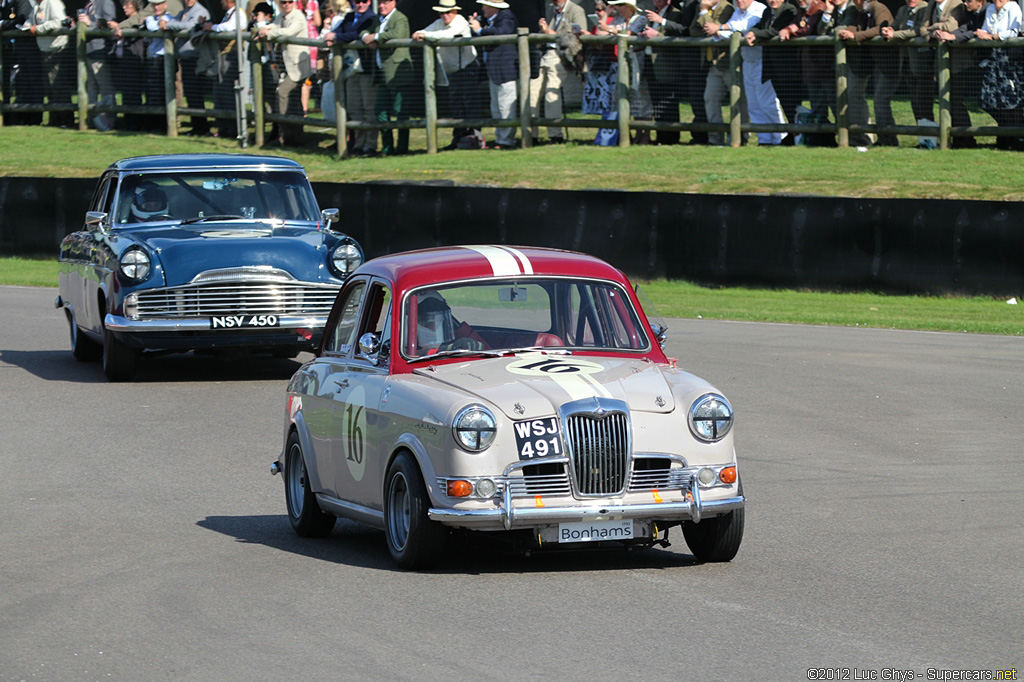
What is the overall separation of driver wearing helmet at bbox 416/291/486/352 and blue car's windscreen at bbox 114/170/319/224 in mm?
7462

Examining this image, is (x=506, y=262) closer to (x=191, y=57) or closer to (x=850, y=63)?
(x=850, y=63)

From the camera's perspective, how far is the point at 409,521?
7.16m

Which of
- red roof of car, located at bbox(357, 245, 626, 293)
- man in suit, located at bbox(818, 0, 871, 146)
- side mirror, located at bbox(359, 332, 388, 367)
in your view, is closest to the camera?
side mirror, located at bbox(359, 332, 388, 367)

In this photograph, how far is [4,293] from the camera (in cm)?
2184

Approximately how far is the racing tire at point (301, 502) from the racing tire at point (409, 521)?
958mm

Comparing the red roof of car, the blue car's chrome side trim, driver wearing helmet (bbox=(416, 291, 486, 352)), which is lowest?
the blue car's chrome side trim

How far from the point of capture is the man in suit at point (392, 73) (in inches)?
1057

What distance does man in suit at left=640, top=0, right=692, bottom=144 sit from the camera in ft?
79.8

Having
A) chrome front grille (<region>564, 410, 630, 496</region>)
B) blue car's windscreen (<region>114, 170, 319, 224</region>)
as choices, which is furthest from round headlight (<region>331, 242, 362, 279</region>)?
chrome front grille (<region>564, 410, 630, 496</region>)

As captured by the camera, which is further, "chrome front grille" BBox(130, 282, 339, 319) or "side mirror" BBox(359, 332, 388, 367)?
"chrome front grille" BBox(130, 282, 339, 319)

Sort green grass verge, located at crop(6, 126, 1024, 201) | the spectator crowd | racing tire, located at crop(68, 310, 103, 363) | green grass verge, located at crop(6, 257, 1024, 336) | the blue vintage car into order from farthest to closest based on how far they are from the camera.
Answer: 1. the spectator crowd
2. green grass verge, located at crop(6, 126, 1024, 201)
3. green grass verge, located at crop(6, 257, 1024, 336)
4. racing tire, located at crop(68, 310, 103, 363)
5. the blue vintage car

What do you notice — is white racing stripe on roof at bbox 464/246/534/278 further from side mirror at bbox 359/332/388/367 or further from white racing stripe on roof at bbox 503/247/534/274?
side mirror at bbox 359/332/388/367

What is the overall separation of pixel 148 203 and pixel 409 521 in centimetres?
875

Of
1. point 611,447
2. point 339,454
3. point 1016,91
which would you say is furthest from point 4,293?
point 611,447
